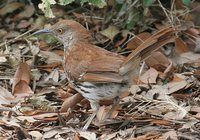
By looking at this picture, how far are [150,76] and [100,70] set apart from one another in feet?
4.03

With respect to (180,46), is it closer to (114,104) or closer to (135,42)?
(135,42)

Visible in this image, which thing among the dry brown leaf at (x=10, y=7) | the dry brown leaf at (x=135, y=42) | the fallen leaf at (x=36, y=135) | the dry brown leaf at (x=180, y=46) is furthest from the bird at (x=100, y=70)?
the dry brown leaf at (x=10, y=7)

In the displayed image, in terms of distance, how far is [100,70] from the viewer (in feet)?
17.2

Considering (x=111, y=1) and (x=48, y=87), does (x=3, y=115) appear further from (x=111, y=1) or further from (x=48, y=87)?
(x=111, y=1)

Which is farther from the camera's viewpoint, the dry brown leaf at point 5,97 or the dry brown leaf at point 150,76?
the dry brown leaf at point 150,76

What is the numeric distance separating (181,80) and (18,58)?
178 centimetres

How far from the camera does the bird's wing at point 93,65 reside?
518 cm

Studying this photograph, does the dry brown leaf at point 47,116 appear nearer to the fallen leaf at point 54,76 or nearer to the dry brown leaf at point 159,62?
the fallen leaf at point 54,76

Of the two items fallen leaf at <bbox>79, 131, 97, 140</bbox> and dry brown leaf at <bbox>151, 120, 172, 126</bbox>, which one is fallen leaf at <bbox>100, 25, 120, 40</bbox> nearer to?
dry brown leaf at <bbox>151, 120, 172, 126</bbox>

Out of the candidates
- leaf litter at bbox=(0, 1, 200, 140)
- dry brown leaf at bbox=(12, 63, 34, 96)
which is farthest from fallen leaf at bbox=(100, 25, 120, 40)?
dry brown leaf at bbox=(12, 63, 34, 96)

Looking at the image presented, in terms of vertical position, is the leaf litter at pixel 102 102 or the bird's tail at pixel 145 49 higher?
the bird's tail at pixel 145 49

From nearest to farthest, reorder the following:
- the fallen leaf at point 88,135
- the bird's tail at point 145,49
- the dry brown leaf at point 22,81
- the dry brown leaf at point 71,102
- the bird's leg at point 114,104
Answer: the bird's tail at point 145,49, the fallen leaf at point 88,135, the bird's leg at point 114,104, the dry brown leaf at point 71,102, the dry brown leaf at point 22,81

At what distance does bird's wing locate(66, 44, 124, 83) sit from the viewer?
17.0 feet

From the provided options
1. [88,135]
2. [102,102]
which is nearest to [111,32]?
[102,102]
